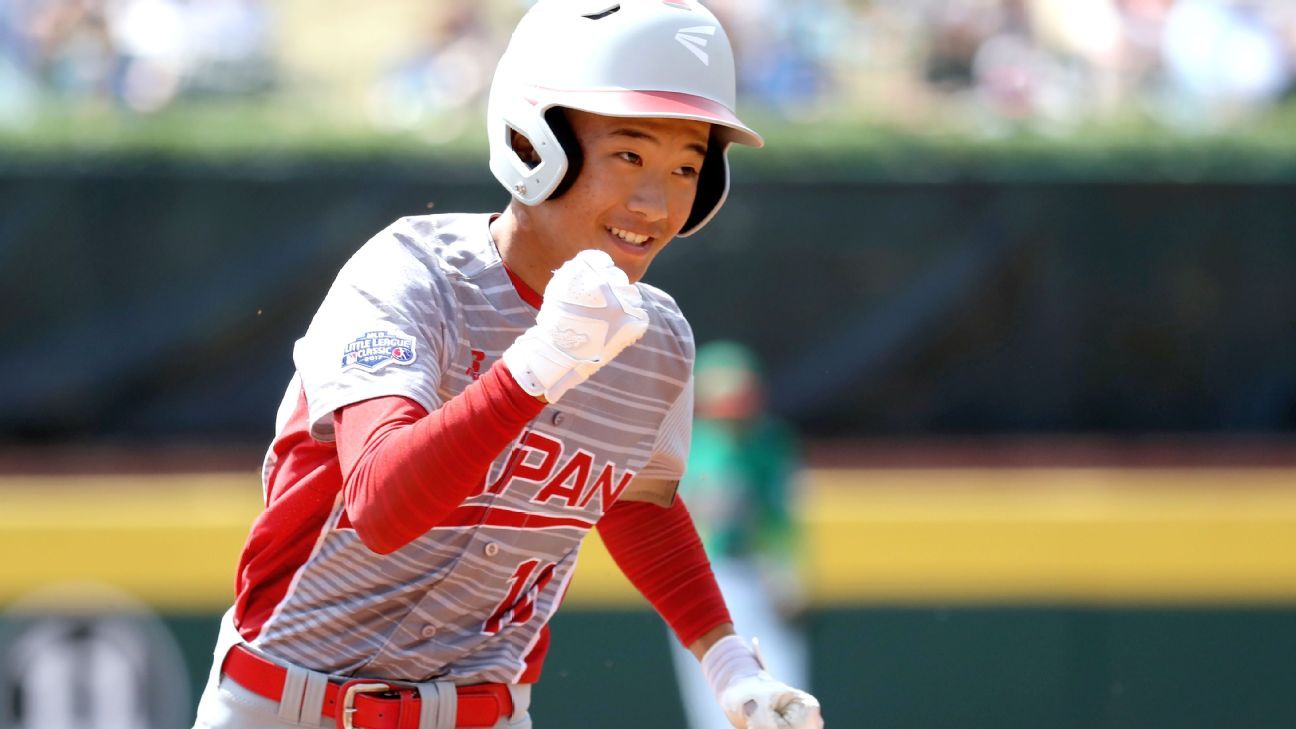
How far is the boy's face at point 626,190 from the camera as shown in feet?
8.94

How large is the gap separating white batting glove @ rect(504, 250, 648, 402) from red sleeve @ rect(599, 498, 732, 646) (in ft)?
2.76

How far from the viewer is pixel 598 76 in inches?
107

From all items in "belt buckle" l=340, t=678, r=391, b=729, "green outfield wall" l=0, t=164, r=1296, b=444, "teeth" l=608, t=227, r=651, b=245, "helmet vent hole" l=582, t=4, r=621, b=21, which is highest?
"green outfield wall" l=0, t=164, r=1296, b=444

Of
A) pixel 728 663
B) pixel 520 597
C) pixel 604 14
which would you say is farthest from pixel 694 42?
pixel 728 663

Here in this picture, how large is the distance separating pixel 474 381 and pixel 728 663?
786 mm

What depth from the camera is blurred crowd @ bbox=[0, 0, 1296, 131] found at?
29.7 ft

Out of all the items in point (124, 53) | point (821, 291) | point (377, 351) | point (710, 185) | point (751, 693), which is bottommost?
point (751, 693)

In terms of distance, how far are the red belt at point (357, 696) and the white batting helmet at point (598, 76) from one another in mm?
803

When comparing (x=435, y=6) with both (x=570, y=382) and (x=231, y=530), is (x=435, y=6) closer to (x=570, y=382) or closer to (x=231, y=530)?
(x=231, y=530)

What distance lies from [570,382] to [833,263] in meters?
5.80

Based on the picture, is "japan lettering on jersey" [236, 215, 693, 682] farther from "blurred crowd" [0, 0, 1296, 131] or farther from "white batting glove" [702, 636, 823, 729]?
"blurred crowd" [0, 0, 1296, 131]

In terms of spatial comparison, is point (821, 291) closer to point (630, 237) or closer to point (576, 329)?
point (630, 237)

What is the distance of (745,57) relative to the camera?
959cm

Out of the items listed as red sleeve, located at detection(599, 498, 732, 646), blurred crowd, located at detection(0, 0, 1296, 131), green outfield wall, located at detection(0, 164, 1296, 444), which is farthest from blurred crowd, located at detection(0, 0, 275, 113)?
red sleeve, located at detection(599, 498, 732, 646)
